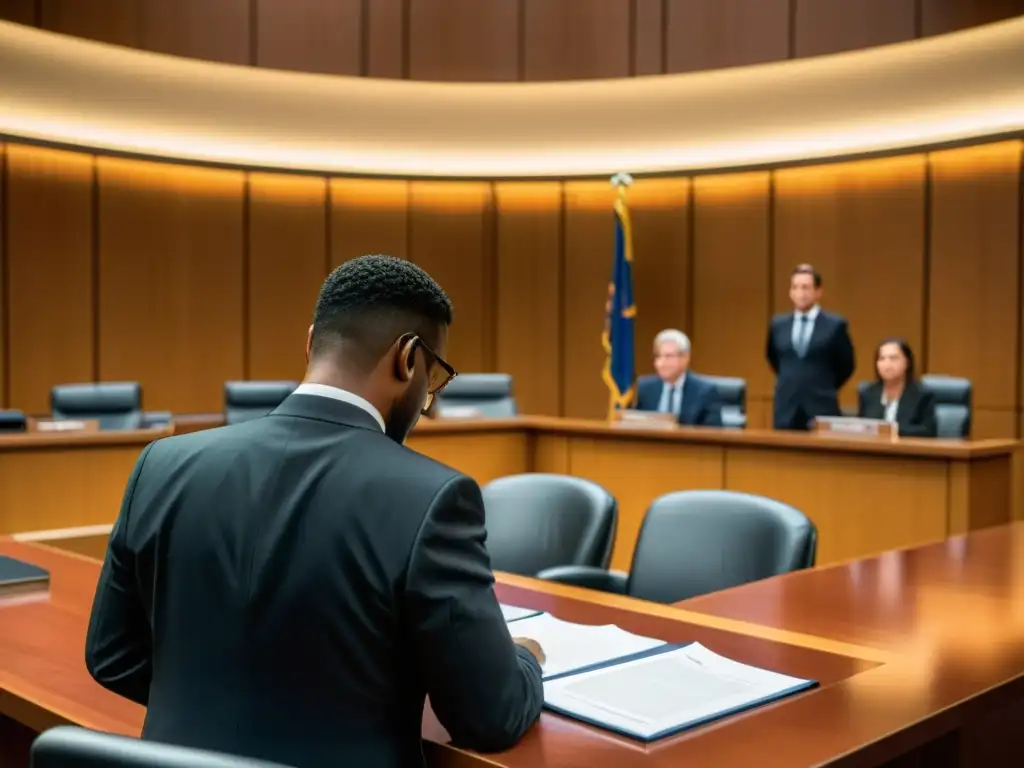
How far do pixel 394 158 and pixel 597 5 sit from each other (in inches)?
101

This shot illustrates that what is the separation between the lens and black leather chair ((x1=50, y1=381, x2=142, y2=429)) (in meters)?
6.18

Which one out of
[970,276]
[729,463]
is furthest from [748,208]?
[729,463]

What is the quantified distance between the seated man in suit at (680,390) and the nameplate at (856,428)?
680 mm

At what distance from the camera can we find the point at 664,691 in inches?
58.3

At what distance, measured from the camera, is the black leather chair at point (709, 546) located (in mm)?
2674

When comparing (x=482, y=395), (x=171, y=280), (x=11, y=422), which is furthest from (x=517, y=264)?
(x=11, y=422)

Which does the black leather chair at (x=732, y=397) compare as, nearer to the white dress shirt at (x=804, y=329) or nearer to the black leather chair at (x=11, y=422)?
the white dress shirt at (x=804, y=329)

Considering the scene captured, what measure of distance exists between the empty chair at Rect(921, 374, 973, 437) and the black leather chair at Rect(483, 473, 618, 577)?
327 centimetres

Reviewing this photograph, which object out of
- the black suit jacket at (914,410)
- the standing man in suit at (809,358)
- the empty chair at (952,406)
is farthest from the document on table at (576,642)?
the empty chair at (952,406)

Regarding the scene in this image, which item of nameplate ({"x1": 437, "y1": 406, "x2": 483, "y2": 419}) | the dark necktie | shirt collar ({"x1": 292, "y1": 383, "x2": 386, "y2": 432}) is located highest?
the dark necktie

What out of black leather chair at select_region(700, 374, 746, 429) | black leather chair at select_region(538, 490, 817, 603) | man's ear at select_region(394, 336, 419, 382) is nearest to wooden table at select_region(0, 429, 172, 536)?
black leather chair at select_region(538, 490, 817, 603)

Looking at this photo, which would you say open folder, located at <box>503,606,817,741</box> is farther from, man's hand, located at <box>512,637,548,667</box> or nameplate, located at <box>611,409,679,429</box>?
nameplate, located at <box>611,409,679,429</box>

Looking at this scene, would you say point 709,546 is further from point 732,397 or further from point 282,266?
point 282,266

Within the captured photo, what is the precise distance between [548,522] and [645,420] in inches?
90.2
